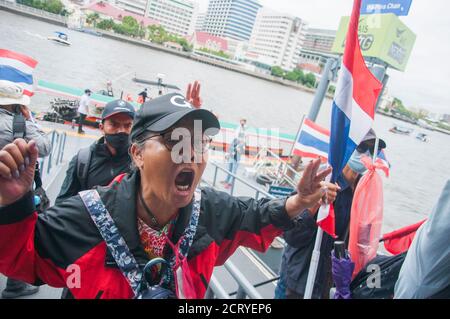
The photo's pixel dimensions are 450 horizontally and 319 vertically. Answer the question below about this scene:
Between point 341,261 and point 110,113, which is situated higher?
point 110,113

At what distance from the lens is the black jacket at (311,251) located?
2.35 metres

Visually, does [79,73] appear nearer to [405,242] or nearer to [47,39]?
[47,39]

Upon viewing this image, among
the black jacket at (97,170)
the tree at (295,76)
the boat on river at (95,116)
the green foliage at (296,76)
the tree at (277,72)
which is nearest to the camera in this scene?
the black jacket at (97,170)

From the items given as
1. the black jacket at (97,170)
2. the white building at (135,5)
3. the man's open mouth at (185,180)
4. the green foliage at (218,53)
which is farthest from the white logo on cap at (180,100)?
the white building at (135,5)

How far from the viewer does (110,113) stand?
256cm

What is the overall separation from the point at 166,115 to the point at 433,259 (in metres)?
1.16

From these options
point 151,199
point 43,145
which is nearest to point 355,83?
point 151,199

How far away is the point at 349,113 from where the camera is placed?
177 cm

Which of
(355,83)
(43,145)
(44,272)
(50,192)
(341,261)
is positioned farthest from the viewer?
(50,192)

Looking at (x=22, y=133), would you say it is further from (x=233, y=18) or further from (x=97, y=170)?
(x=233, y=18)

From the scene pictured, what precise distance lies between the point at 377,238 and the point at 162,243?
64.5 inches

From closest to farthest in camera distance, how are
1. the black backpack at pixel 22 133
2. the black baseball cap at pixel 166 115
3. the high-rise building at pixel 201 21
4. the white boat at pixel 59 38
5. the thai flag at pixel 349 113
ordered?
the black baseball cap at pixel 166 115 → the thai flag at pixel 349 113 → the black backpack at pixel 22 133 → the white boat at pixel 59 38 → the high-rise building at pixel 201 21

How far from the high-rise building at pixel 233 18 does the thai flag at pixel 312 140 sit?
13002 centimetres

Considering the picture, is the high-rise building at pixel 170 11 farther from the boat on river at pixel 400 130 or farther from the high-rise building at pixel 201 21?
the boat on river at pixel 400 130
